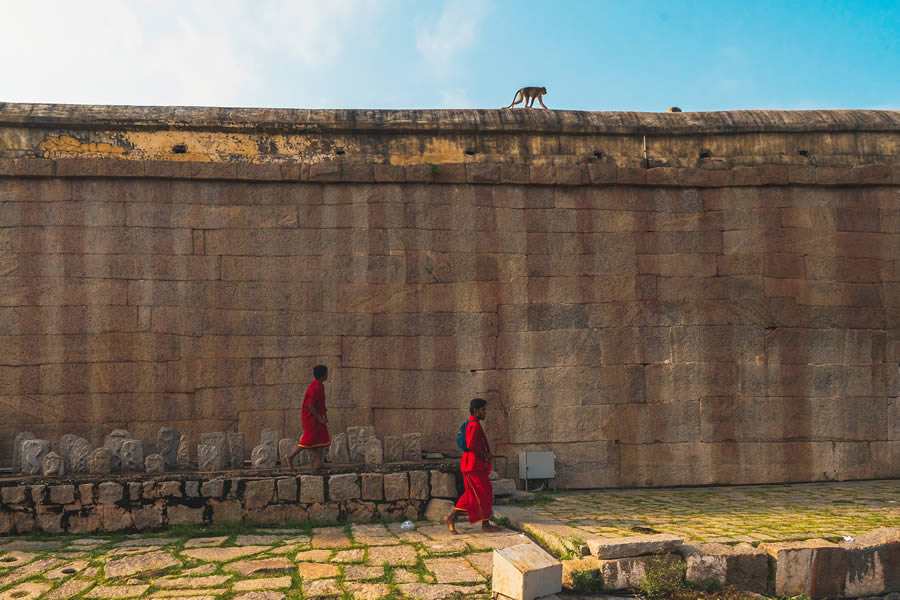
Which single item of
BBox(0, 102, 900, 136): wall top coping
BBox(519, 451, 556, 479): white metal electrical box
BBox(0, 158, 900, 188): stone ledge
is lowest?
BBox(519, 451, 556, 479): white metal electrical box

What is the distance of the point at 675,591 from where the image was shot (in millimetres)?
4840

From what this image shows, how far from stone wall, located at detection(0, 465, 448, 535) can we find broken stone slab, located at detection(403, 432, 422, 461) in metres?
0.89

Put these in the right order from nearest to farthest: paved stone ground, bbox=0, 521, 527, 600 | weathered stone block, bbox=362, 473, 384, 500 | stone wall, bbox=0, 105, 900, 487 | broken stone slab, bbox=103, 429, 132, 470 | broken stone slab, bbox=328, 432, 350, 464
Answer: paved stone ground, bbox=0, 521, 527, 600, weathered stone block, bbox=362, 473, 384, 500, broken stone slab, bbox=103, 429, 132, 470, broken stone slab, bbox=328, 432, 350, 464, stone wall, bbox=0, 105, 900, 487

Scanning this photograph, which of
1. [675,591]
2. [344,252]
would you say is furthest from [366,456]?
[675,591]

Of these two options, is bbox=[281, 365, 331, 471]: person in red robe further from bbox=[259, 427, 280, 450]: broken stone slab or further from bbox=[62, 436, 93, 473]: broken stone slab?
bbox=[62, 436, 93, 473]: broken stone slab

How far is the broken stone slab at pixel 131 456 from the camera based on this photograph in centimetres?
724

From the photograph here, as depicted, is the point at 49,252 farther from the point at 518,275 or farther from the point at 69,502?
the point at 518,275

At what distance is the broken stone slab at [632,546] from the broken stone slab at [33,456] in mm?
5755

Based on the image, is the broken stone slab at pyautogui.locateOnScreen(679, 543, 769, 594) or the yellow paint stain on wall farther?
the yellow paint stain on wall

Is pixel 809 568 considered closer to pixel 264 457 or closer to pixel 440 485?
pixel 440 485

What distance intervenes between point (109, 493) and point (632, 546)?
478 cm

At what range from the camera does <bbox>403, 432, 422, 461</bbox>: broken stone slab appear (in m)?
7.90

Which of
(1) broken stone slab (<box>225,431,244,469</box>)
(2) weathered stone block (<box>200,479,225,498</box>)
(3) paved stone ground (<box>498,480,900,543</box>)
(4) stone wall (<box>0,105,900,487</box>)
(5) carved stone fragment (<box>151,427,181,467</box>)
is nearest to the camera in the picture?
(3) paved stone ground (<box>498,480,900,543</box>)

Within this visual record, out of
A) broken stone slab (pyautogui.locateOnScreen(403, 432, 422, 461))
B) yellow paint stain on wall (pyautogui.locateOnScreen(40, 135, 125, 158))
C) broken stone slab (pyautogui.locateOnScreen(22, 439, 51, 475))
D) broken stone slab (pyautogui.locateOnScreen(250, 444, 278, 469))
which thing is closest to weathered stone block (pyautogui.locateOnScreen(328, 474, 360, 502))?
broken stone slab (pyautogui.locateOnScreen(250, 444, 278, 469))
